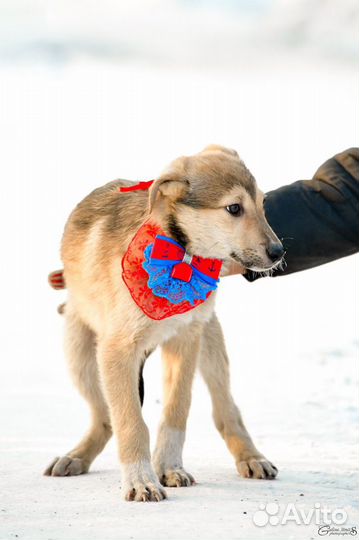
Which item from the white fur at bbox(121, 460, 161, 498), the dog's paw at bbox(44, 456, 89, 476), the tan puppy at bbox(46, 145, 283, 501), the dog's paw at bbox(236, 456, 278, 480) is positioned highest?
the tan puppy at bbox(46, 145, 283, 501)

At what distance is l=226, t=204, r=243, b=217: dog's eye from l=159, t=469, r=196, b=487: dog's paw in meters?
1.33

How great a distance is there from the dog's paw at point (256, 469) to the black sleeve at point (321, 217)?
1.14 metres

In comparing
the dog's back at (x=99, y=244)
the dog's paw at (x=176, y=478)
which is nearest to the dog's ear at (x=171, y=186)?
the dog's back at (x=99, y=244)

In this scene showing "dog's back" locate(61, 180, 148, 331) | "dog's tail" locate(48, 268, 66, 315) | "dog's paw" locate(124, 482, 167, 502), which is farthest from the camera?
"dog's tail" locate(48, 268, 66, 315)

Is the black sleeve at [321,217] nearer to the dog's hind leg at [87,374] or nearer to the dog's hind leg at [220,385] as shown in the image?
the dog's hind leg at [220,385]

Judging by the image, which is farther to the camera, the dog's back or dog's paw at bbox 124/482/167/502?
the dog's back

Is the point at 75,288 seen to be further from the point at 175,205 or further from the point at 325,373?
the point at 325,373

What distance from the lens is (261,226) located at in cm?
399

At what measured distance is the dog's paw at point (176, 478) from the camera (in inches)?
167

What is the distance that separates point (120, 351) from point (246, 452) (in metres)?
1.06

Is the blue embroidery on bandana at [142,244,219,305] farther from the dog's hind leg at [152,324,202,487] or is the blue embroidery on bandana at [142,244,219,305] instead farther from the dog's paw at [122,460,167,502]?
the dog's paw at [122,460,167,502]

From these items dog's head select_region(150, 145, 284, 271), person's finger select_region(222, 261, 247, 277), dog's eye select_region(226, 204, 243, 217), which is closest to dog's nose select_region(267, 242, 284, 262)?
dog's head select_region(150, 145, 284, 271)

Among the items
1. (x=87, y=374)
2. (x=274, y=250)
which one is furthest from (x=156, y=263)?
(x=87, y=374)

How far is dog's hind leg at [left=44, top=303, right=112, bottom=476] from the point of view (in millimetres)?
4926
